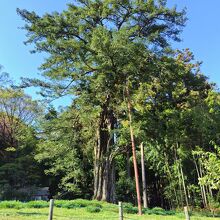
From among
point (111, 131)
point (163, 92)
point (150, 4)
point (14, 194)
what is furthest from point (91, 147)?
point (150, 4)

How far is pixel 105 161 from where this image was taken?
2208 centimetres

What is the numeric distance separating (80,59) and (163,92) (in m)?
6.94

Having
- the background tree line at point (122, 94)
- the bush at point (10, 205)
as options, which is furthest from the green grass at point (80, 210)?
the background tree line at point (122, 94)

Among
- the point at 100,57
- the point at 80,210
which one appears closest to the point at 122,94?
the point at 100,57

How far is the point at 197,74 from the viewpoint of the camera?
1141 inches

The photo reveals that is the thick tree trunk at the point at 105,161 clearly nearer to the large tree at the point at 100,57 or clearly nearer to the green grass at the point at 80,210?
the large tree at the point at 100,57

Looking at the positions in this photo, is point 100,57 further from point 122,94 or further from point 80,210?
point 80,210

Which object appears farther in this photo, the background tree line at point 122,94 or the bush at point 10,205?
the background tree line at point 122,94

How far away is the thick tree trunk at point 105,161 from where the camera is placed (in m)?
21.3

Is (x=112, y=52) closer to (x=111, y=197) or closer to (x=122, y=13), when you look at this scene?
(x=122, y=13)

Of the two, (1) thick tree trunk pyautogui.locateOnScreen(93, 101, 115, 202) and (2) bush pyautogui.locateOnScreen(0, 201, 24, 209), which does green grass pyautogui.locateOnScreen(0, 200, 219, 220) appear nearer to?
(2) bush pyautogui.locateOnScreen(0, 201, 24, 209)

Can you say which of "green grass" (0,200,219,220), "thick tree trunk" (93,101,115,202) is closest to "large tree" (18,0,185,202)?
"thick tree trunk" (93,101,115,202)

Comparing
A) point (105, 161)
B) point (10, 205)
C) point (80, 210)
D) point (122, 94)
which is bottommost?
point (80, 210)

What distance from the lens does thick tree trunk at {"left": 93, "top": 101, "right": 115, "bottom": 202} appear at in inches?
840
